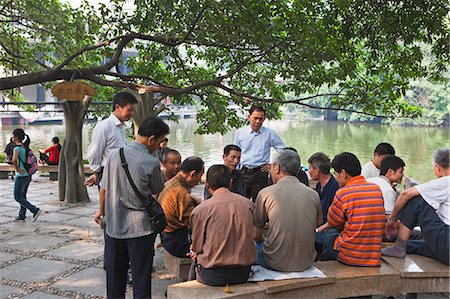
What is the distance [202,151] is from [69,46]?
47.9 feet

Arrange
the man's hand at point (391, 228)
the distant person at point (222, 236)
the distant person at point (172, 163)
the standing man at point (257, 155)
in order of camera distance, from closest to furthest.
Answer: the distant person at point (222, 236) → the man's hand at point (391, 228) → the distant person at point (172, 163) → the standing man at point (257, 155)

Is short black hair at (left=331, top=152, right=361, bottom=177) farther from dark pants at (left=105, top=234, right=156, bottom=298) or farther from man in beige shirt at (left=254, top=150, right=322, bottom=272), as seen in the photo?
dark pants at (left=105, top=234, right=156, bottom=298)

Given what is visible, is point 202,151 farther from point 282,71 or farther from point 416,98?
point 416,98

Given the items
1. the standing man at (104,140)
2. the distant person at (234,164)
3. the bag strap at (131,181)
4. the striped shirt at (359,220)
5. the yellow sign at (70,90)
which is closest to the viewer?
the bag strap at (131,181)

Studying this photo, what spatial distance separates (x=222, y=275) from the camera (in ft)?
10.1

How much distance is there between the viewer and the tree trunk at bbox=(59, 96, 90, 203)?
8234mm

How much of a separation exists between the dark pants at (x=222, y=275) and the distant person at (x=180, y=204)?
597mm

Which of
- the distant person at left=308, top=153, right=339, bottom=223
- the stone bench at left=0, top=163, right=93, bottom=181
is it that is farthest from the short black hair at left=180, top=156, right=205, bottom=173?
the stone bench at left=0, top=163, right=93, bottom=181

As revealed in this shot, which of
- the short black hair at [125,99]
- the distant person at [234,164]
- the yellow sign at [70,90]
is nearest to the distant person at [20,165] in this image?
the yellow sign at [70,90]

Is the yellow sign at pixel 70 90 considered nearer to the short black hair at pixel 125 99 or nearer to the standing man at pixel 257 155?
the standing man at pixel 257 155

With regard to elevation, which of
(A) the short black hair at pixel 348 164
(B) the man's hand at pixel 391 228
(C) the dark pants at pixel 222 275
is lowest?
(C) the dark pants at pixel 222 275

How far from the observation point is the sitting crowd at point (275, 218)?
303 cm

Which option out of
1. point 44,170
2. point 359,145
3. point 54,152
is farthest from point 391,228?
point 359,145

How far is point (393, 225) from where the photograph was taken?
3.94m
